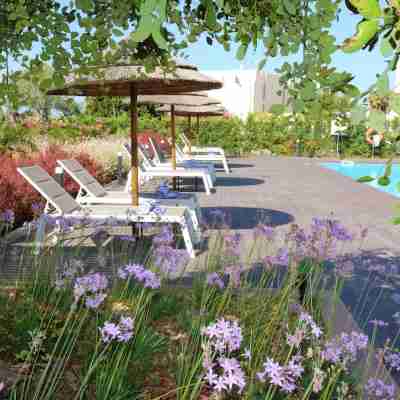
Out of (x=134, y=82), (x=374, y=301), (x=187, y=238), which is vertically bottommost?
(x=374, y=301)

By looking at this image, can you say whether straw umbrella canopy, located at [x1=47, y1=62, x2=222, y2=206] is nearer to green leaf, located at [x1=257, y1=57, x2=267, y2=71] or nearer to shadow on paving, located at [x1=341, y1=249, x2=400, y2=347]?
shadow on paving, located at [x1=341, y1=249, x2=400, y2=347]

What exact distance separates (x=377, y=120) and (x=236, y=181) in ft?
45.9

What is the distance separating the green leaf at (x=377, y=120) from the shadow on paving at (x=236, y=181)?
506 inches

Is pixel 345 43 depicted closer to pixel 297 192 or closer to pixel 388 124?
pixel 388 124

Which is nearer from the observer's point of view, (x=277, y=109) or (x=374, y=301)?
(x=277, y=109)

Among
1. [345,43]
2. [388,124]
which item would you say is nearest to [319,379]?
[388,124]

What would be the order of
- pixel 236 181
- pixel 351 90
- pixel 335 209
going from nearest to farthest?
pixel 351 90 → pixel 335 209 → pixel 236 181

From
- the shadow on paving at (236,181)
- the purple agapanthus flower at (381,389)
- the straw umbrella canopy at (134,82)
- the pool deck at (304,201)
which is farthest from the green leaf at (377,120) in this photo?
the shadow on paving at (236,181)

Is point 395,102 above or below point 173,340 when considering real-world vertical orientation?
above

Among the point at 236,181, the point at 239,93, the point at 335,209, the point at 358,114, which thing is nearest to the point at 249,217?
the point at 335,209

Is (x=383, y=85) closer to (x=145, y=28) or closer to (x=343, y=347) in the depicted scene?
(x=145, y=28)

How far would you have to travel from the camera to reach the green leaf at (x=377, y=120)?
3.75 ft

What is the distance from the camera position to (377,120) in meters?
1.14

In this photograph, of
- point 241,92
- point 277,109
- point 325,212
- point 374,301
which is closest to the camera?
point 277,109
